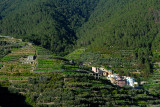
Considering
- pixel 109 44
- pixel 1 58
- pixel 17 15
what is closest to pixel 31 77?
pixel 1 58

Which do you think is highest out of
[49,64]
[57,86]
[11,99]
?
[49,64]

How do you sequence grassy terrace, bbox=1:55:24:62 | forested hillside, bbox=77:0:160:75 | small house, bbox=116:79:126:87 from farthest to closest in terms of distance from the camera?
forested hillside, bbox=77:0:160:75 < grassy terrace, bbox=1:55:24:62 < small house, bbox=116:79:126:87

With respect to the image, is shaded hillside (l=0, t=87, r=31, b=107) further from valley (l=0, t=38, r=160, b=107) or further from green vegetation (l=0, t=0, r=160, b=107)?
green vegetation (l=0, t=0, r=160, b=107)

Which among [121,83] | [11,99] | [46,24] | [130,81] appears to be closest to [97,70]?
[121,83]

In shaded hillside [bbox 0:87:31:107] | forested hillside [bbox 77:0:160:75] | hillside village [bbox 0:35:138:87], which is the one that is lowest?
shaded hillside [bbox 0:87:31:107]

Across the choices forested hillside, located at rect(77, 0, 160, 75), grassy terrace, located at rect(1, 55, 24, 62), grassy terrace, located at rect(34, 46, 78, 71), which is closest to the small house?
grassy terrace, located at rect(34, 46, 78, 71)

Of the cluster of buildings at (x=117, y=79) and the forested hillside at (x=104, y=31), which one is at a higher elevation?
the forested hillside at (x=104, y=31)

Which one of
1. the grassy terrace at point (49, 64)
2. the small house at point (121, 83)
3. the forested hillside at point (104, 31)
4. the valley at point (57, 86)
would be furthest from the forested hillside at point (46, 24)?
the small house at point (121, 83)

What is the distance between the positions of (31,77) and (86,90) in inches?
593

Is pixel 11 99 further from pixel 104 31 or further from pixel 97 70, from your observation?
pixel 104 31

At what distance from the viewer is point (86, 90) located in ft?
171

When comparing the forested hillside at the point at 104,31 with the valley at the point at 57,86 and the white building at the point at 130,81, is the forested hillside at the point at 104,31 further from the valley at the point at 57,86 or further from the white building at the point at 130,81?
the valley at the point at 57,86

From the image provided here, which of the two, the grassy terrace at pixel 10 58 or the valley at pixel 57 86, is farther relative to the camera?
the grassy terrace at pixel 10 58

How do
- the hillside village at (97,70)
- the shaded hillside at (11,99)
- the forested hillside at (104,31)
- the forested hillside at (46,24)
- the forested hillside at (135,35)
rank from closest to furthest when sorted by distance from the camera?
the shaded hillside at (11,99), the hillside village at (97,70), the forested hillside at (135,35), the forested hillside at (104,31), the forested hillside at (46,24)
